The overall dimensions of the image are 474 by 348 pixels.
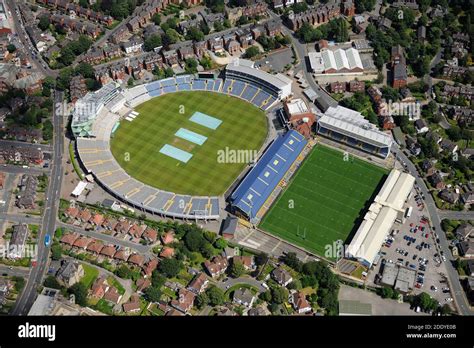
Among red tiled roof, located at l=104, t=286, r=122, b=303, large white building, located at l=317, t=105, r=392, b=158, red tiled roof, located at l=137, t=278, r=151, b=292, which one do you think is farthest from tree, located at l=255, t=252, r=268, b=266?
large white building, located at l=317, t=105, r=392, b=158

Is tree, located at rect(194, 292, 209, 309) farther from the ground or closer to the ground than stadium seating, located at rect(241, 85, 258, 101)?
closer to the ground

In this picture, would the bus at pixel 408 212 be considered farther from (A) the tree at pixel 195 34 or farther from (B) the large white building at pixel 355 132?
(A) the tree at pixel 195 34

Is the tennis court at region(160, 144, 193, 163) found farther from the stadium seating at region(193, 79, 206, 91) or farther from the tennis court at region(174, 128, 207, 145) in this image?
the stadium seating at region(193, 79, 206, 91)

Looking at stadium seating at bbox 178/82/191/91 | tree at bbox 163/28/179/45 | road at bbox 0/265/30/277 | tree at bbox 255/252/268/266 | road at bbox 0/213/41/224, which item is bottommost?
road at bbox 0/265/30/277

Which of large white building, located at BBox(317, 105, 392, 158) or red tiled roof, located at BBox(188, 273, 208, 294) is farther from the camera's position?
large white building, located at BBox(317, 105, 392, 158)

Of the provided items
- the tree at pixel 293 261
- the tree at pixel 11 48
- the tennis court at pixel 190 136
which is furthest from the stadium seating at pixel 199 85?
the tree at pixel 293 261

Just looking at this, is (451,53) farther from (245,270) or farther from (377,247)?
(245,270)

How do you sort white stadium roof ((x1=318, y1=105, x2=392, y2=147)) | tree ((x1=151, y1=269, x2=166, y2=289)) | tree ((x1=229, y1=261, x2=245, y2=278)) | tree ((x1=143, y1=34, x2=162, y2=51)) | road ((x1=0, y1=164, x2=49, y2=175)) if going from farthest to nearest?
tree ((x1=143, y1=34, x2=162, y2=51)) → road ((x1=0, y1=164, x2=49, y2=175)) → white stadium roof ((x1=318, y1=105, x2=392, y2=147)) → tree ((x1=229, y1=261, x2=245, y2=278)) → tree ((x1=151, y1=269, x2=166, y2=289))
